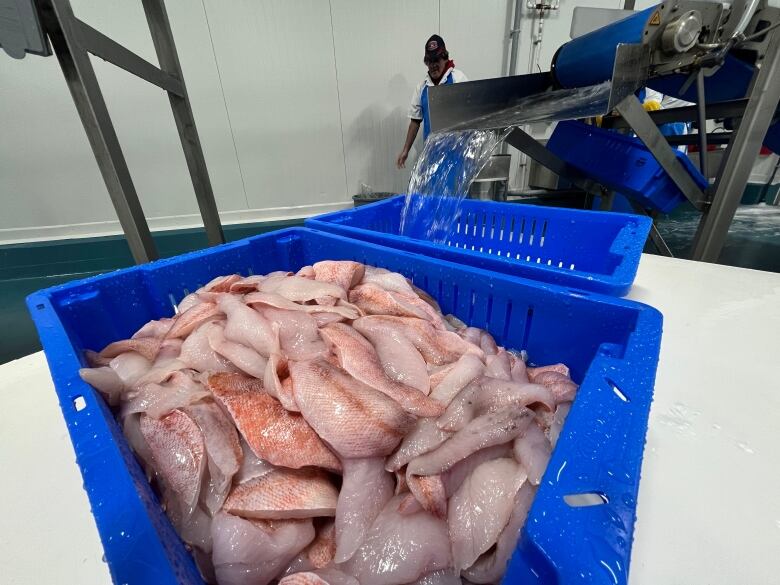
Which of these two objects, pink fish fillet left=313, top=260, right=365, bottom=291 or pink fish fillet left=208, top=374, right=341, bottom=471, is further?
pink fish fillet left=313, top=260, right=365, bottom=291

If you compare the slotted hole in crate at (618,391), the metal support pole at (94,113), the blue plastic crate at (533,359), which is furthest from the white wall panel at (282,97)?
the slotted hole in crate at (618,391)

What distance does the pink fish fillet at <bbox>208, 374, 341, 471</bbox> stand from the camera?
0.45 metres

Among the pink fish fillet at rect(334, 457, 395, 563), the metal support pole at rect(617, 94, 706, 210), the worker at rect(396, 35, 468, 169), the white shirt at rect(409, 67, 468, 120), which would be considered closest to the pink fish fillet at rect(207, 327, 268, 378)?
the pink fish fillet at rect(334, 457, 395, 563)

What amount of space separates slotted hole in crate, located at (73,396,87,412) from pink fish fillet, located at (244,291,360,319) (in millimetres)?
314

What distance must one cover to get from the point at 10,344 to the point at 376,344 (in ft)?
8.22

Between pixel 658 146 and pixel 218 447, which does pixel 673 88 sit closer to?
pixel 658 146

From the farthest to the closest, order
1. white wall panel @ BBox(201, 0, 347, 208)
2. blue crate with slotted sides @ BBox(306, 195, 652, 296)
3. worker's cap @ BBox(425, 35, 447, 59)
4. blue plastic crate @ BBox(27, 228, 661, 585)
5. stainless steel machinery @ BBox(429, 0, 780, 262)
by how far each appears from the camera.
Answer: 1. white wall panel @ BBox(201, 0, 347, 208)
2. worker's cap @ BBox(425, 35, 447, 59)
3. stainless steel machinery @ BBox(429, 0, 780, 262)
4. blue crate with slotted sides @ BBox(306, 195, 652, 296)
5. blue plastic crate @ BBox(27, 228, 661, 585)

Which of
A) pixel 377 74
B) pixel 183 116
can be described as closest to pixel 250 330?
pixel 183 116

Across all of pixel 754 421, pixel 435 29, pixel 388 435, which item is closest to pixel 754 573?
pixel 754 421

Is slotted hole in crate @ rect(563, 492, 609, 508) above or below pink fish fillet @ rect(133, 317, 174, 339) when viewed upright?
above

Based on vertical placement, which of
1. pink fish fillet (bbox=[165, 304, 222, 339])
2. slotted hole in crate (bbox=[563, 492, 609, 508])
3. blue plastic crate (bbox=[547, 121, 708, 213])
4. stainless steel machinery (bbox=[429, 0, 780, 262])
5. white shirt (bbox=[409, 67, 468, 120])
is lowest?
pink fish fillet (bbox=[165, 304, 222, 339])

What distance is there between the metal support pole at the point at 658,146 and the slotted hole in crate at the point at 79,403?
5.44ft

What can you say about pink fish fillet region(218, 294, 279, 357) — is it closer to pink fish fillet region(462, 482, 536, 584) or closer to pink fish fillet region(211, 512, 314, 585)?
pink fish fillet region(211, 512, 314, 585)

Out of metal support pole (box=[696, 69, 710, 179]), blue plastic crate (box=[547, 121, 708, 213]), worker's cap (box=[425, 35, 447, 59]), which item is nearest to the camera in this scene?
metal support pole (box=[696, 69, 710, 179])
